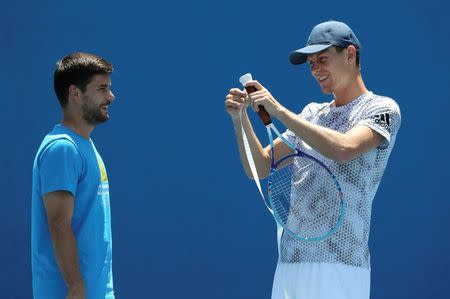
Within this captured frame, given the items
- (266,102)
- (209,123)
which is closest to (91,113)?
(266,102)

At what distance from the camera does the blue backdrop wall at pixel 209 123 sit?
4.92 m

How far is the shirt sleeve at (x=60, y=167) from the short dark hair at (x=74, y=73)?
0.24 metres

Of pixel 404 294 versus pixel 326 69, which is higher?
pixel 326 69

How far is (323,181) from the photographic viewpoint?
118 inches

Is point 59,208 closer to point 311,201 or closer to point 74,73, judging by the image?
point 74,73

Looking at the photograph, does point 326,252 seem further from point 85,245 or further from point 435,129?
point 435,129

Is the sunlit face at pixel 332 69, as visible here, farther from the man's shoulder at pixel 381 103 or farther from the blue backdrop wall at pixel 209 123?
the blue backdrop wall at pixel 209 123

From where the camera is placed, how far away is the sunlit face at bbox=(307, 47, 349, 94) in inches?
122

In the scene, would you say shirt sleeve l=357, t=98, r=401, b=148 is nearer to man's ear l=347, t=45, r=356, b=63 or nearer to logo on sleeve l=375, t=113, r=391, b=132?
logo on sleeve l=375, t=113, r=391, b=132

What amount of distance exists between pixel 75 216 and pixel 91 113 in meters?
0.38

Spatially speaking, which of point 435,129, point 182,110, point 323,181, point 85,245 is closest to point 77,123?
point 85,245

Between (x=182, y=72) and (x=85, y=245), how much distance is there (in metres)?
2.10

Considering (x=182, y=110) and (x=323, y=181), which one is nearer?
(x=323, y=181)

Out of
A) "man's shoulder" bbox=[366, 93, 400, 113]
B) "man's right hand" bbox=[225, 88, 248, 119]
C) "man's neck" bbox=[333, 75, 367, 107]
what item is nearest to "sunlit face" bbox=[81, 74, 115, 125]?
"man's right hand" bbox=[225, 88, 248, 119]
